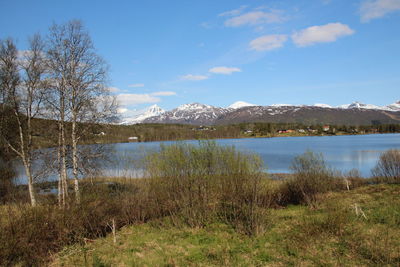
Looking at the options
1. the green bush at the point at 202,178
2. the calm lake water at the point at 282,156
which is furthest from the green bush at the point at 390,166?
the green bush at the point at 202,178

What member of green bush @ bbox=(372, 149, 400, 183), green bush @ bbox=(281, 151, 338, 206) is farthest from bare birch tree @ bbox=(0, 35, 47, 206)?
green bush @ bbox=(372, 149, 400, 183)

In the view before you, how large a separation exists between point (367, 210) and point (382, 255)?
5.99 metres

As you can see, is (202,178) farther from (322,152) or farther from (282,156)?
(282,156)

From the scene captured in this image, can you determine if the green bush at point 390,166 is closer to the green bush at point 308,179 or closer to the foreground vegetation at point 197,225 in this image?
the foreground vegetation at point 197,225

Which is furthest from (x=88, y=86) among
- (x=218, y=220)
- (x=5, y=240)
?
(x=218, y=220)

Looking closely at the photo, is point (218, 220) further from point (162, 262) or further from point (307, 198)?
point (307, 198)

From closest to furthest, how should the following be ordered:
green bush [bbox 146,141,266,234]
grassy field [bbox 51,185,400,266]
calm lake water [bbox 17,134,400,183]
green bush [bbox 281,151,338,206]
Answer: grassy field [bbox 51,185,400,266] < green bush [bbox 146,141,266,234] < calm lake water [bbox 17,134,400,183] < green bush [bbox 281,151,338,206]

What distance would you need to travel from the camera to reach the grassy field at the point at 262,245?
26.4ft

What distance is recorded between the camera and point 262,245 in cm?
923

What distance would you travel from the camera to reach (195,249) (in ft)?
30.5

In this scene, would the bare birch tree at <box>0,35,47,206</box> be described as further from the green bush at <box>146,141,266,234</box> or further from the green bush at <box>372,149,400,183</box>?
the green bush at <box>372,149,400,183</box>

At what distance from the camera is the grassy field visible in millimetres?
8039

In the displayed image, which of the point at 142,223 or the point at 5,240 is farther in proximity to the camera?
the point at 142,223

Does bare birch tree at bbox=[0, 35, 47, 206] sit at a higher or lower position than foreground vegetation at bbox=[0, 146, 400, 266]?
higher
